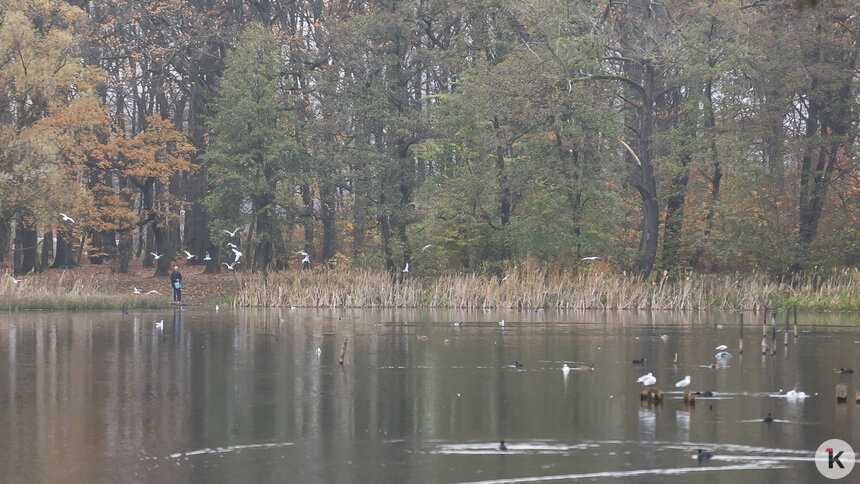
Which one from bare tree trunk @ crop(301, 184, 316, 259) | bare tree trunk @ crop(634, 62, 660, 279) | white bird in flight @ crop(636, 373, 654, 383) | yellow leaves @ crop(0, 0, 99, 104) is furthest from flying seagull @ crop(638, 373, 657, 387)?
yellow leaves @ crop(0, 0, 99, 104)

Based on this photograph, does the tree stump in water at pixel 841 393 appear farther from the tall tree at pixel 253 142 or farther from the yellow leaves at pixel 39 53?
the yellow leaves at pixel 39 53

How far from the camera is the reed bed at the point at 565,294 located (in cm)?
3672

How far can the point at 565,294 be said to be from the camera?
125 ft

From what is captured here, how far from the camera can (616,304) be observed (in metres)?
36.7

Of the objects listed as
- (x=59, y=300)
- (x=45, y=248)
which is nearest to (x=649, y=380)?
(x=59, y=300)

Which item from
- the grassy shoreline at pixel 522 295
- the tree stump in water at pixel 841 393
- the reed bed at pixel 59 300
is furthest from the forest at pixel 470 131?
the tree stump in water at pixel 841 393

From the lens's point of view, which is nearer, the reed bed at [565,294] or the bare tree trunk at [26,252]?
the reed bed at [565,294]

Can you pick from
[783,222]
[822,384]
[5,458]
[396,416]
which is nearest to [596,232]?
[783,222]

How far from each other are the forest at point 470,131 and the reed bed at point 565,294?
10.0 ft

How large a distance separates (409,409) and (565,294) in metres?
26.0

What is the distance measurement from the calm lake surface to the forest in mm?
21626

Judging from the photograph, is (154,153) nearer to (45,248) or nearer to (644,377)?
(45,248)

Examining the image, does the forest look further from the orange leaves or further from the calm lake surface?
the calm lake surface

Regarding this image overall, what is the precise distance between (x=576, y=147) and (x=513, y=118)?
10.1ft
